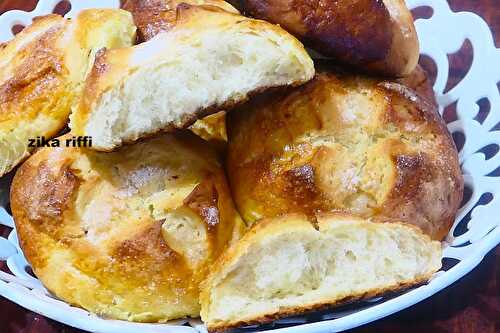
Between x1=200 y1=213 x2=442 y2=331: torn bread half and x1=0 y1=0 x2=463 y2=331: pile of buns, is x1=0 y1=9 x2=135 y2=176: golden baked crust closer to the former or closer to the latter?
x1=0 y1=0 x2=463 y2=331: pile of buns

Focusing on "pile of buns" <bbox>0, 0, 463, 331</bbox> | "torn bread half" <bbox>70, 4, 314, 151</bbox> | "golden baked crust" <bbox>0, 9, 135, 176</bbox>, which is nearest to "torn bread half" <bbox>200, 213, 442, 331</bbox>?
"pile of buns" <bbox>0, 0, 463, 331</bbox>

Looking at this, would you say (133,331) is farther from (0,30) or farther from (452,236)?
(0,30)

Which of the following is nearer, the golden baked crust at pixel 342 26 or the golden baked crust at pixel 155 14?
the golden baked crust at pixel 342 26

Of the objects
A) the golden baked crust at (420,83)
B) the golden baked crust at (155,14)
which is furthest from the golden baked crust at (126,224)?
the golden baked crust at (420,83)

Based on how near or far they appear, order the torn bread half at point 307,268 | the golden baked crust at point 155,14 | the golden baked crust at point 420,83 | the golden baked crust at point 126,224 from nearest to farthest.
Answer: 1. the torn bread half at point 307,268
2. the golden baked crust at point 126,224
3. the golden baked crust at point 155,14
4. the golden baked crust at point 420,83

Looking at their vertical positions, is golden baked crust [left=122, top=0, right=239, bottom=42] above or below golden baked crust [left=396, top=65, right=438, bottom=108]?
above

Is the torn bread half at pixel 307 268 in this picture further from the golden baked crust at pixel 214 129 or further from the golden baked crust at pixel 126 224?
the golden baked crust at pixel 214 129

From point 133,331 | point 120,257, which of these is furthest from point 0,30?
point 133,331
